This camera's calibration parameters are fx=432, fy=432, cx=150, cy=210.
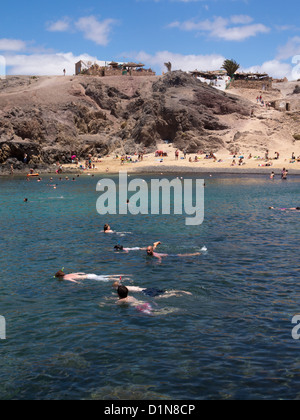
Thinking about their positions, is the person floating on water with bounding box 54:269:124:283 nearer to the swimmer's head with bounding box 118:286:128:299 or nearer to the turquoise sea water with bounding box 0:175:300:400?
the turquoise sea water with bounding box 0:175:300:400

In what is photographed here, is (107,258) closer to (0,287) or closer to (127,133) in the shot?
(0,287)

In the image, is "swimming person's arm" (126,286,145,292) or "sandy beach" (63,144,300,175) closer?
"swimming person's arm" (126,286,145,292)

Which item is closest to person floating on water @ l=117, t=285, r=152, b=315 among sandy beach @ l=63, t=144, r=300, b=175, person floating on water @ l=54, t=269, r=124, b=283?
person floating on water @ l=54, t=269, r=124, b=283

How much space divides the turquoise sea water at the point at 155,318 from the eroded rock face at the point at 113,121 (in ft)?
172

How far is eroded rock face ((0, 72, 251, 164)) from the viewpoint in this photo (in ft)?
237

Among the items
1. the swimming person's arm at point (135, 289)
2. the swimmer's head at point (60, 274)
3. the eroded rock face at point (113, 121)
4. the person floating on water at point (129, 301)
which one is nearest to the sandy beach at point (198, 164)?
the eroded rock face at point (113, 121)

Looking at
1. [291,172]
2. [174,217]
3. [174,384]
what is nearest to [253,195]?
[174,217]

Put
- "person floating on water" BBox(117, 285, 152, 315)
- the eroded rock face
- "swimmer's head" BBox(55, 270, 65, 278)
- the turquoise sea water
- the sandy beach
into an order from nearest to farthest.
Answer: the turquoise sea water < "person floating on water" BBox(117, 285, 152, 315) < "swimmer's head" BBox(55, 270, 65, 278) < the sandy beach < the eroded rock face

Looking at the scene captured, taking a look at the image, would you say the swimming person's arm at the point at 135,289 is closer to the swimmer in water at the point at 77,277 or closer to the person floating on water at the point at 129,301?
the person floating on water at the point at 129,301

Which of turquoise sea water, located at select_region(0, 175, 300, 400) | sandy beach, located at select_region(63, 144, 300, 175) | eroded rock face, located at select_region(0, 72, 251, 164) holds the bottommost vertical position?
turquoise sea water, located at select_region(0, 175, 300, 400)

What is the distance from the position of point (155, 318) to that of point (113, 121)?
83.3 meters

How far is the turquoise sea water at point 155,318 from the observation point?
24.7 ft

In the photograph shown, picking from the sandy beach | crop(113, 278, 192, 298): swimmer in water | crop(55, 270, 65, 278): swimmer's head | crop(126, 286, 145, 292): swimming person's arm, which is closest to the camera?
crop(113, 278, 192, 298): swimmer in water

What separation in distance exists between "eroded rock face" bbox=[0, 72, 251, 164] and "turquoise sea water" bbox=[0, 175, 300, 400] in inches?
2062
